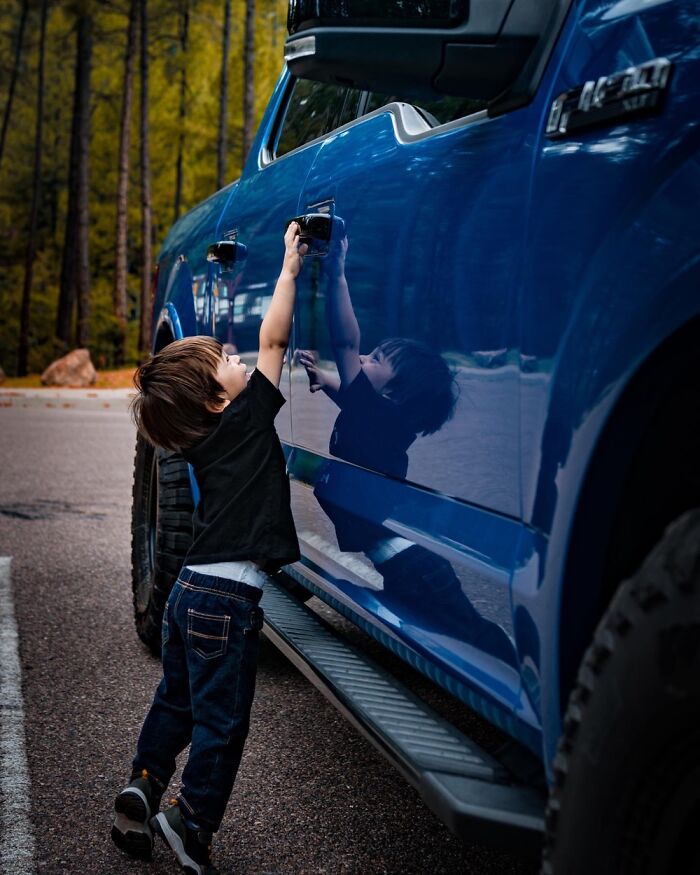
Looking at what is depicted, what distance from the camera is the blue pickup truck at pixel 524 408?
1475 mm

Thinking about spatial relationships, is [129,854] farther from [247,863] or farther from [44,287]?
[44,287]

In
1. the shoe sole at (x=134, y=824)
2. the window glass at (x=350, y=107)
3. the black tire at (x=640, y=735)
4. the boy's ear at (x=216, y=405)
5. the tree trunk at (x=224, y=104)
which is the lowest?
the shoe sole at (x=134, y=824)

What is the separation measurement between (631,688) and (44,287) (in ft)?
123

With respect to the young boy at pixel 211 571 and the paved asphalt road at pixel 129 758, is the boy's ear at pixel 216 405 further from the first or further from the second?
the paved asphalt road at pixel 129 758

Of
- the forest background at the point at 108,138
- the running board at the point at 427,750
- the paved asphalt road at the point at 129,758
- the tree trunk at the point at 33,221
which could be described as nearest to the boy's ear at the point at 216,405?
the running board at the point at 427,750

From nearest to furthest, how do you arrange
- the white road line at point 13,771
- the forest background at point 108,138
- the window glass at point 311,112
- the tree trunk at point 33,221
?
1. the white road line at point 13,771
2. the window glass at point 311,112
3. the forest background at point 108,138
4. the tree trunk at point 33,221

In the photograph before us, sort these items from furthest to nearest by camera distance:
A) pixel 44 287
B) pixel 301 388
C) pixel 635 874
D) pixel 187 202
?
pixel 44 287 < pixel 187 202 < pixel 301 388 < pixel 635 874

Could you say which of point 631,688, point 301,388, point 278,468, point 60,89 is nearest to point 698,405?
point 631,688

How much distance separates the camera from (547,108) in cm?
185

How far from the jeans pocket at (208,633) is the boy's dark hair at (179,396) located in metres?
0.42

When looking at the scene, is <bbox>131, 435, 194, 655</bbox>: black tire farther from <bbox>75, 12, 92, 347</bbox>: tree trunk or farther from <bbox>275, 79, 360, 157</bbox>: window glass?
<bbox>75, 12, 92, 347</bbox>: tree trunk

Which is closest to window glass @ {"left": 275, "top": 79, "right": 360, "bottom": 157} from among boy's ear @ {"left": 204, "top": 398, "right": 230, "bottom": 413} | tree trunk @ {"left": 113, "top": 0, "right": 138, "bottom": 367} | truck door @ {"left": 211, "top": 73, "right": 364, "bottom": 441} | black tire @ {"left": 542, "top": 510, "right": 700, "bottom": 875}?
truck door @ {"left": 211, "top": 73, "right": 364, "bottom": 441}

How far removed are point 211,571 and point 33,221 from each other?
33405mm

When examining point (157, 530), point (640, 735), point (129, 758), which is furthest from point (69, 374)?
point (640, 735)
